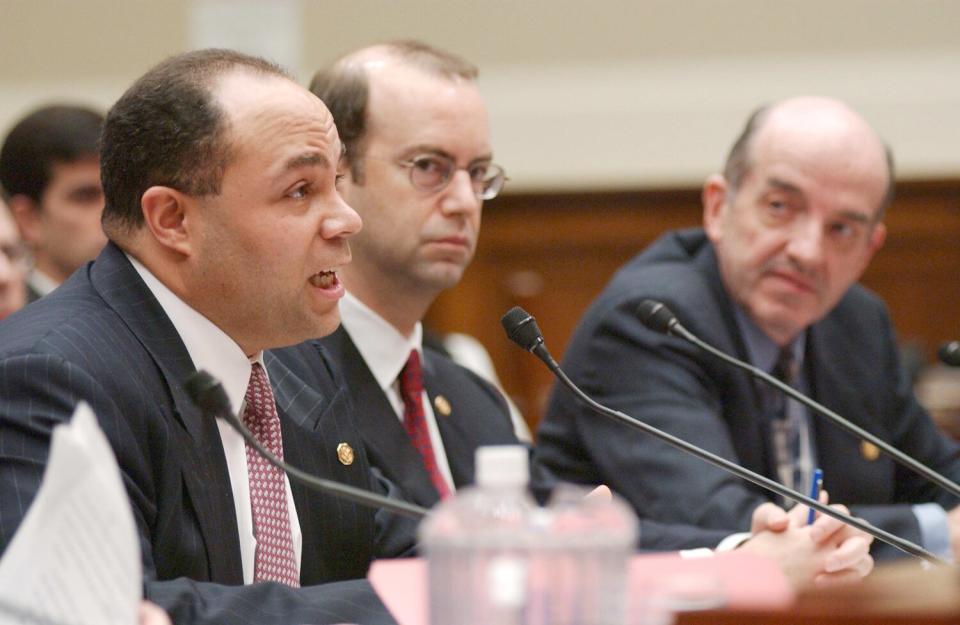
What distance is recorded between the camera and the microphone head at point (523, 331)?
1999 millimetres

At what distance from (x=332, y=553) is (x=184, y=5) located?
3.87 meters

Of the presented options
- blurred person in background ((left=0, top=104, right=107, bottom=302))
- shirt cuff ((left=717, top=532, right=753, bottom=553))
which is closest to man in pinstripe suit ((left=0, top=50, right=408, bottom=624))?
shirt cuff ((left=717, top=532, right=753, bottom=553))

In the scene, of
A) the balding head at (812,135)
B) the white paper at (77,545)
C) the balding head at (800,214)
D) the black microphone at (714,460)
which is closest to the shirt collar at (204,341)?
the black microphone at (714,460)

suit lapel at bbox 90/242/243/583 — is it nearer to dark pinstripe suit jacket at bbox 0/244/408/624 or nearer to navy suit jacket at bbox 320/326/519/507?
dark pinstripe suit jacket at bbox 0/244/408/624

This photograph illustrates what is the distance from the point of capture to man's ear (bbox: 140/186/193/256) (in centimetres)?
186

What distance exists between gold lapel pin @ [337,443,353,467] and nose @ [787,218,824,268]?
112cm

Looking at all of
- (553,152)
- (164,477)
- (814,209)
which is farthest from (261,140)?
(553,152)

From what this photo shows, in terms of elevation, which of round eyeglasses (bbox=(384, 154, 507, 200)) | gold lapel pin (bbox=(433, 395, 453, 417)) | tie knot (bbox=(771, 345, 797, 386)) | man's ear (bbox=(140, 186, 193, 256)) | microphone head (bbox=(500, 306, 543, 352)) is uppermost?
round eyeglasses (bbox=(384, 154, 507, 200))

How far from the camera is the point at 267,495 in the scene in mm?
1892

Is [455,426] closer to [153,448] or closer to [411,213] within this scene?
[411,213]

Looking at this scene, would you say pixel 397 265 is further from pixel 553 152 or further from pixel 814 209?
pixel 553 152

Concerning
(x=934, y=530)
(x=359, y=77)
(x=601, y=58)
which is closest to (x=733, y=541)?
(x=934, y=530)

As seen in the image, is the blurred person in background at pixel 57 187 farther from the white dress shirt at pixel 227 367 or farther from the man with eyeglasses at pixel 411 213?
the white dress shirt at pixel 227 367

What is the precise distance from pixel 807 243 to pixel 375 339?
93cm
